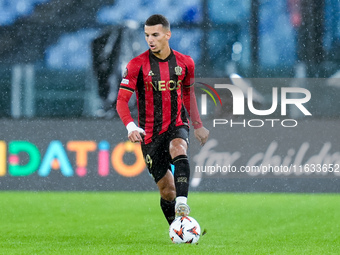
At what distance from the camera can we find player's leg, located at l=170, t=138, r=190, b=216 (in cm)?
476

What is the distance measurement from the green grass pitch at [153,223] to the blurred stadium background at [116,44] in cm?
157

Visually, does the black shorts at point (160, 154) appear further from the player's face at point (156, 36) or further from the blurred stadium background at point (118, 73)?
the blurred stadium background at point (118, 73)

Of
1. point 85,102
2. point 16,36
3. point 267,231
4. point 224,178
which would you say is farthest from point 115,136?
point 267,231

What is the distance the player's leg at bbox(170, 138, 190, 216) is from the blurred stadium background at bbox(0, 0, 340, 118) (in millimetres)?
5408

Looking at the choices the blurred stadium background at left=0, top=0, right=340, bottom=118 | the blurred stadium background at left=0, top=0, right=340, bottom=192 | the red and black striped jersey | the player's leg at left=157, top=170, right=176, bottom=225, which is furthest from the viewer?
the blurred stadium background at left=0, top=0, right=340, bottom=118

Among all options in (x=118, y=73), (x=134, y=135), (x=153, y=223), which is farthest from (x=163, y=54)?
(x=118, y=73)

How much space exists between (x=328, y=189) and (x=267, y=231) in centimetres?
423

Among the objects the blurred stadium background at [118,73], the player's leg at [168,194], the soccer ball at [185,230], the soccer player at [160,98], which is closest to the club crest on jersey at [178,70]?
the soccer player at [160,98]

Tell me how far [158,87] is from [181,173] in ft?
2.40

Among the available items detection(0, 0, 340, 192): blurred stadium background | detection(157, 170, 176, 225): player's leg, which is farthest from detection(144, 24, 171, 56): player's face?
detection(0, 0, 340, 192): blurred stadium background

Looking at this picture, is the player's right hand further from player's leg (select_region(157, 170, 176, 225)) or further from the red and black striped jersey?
player's leg (select_region(157, 170, 176, 225))

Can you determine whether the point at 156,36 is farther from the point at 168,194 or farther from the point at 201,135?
the point at 168,194

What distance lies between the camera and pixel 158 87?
5285 millimetres

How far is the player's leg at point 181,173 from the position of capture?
4.76m
